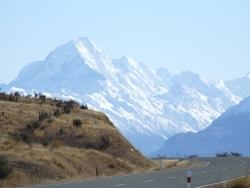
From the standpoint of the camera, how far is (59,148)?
42750mm

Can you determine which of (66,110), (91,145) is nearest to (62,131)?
(91,145)

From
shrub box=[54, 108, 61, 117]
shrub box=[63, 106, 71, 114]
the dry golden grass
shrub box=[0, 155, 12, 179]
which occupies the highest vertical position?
shrub box=[63, 106, 71, 114]

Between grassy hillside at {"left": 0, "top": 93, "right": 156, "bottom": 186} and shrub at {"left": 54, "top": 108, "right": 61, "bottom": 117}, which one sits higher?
shrub at {"left": 54, "top": 108, "right": 61, "bottom": 117}

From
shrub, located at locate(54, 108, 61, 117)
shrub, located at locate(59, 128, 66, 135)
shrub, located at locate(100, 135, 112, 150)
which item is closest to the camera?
shrub, located at locate(59, 128, 66, 135)

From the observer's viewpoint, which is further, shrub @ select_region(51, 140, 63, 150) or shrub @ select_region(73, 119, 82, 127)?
shrub @ select_region(73, 119, 82, 127)

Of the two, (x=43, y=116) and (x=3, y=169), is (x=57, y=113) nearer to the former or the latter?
(x=43, y=116)

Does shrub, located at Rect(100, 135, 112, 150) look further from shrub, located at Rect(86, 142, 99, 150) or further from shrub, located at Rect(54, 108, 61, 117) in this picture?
shrub, located at Rect(54, 108, 61, 117)

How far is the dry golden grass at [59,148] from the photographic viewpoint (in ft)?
109

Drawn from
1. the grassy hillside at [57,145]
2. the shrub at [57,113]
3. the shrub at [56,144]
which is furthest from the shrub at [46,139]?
the shrub at [57,113]

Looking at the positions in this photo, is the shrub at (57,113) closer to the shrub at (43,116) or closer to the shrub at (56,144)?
the shrub at (43,116)

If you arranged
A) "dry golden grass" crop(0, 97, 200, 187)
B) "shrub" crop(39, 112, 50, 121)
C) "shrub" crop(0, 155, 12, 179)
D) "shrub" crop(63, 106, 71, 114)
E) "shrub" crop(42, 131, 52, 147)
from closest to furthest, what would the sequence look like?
"shrub" crop(0, 155, 12, 179), "dry golden grass" crop(0, 97, 200, 187), "shrub" crop(42, 131, 52, 147), "shrub" crop(39, 112, 50, 121), "shrub" crop(63, 106, 71, 114)

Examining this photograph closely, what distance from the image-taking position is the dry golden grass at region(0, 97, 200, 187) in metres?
33.3

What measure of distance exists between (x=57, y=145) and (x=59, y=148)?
147 centimetres

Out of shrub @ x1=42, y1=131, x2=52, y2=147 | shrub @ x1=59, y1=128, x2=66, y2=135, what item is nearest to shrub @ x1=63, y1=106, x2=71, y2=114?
shrub @ x1=59, y1=128, x2=66, y2=135
